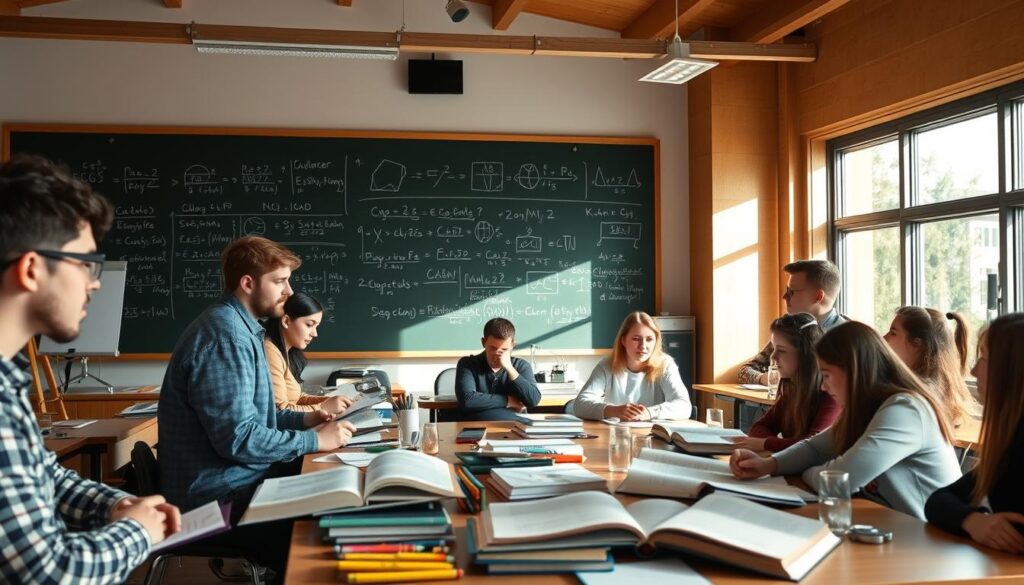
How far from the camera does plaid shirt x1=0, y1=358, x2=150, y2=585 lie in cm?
124

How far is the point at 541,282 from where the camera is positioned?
256 inches

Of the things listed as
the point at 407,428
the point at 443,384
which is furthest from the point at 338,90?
the point at 407,428

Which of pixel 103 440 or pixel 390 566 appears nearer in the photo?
pixel 390 566

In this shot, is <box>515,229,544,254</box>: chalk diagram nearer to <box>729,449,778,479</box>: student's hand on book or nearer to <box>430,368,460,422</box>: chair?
<box>430,368,460,422</box>: chair

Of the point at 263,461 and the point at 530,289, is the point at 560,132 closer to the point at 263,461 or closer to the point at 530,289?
the point at 530,289

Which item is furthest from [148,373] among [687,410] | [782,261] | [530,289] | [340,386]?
[782,261]

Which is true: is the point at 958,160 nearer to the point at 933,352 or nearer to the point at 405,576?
the point at 933,352

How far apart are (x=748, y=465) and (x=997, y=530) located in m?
0.62

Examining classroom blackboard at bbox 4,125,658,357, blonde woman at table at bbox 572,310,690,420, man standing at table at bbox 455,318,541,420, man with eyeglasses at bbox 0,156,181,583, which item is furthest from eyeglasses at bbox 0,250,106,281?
classroom blackboard at bbox 4,125,658,357

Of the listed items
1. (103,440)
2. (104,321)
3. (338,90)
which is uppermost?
(338,90)

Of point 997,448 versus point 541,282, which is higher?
point 541,282

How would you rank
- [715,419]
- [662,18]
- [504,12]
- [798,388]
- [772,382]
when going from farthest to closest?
[504,12] < [662,18] < [772,382] < [715,419] < [798,388]

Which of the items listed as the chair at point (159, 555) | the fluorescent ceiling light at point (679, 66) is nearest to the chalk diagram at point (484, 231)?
the fluorescent ceiling light at point (679, 66)

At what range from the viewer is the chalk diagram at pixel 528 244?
6.48 meters
